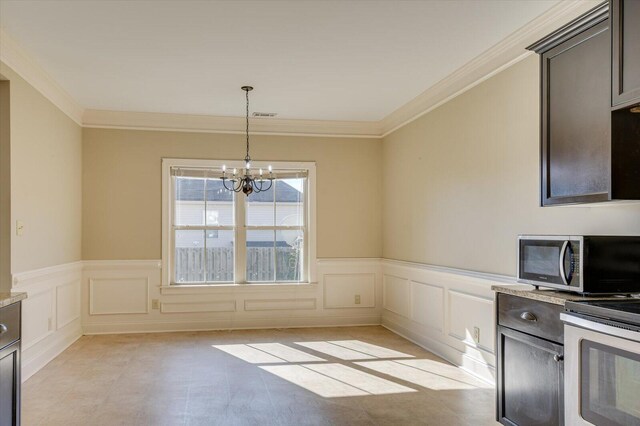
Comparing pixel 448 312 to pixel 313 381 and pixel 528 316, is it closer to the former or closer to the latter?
pixel 313 381

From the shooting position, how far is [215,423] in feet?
10.8

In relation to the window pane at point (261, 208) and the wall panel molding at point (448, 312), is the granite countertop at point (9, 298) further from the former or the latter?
the window pane at point (261, 208)

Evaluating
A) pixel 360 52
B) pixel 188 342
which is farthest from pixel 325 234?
pixel 360 52

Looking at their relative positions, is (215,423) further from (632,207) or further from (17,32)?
(17,32)

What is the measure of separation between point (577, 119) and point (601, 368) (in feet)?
4.29

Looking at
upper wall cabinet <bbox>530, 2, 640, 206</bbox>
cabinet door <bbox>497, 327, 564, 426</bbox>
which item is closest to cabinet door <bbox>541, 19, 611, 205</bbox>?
upper wall cabinet <bbox>530, 2, 640, 206</bbox>

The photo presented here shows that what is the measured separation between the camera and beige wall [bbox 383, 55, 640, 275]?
11.7ft

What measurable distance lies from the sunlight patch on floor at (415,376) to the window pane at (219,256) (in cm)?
243

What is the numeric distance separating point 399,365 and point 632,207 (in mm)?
2560

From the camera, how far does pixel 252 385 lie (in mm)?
4086

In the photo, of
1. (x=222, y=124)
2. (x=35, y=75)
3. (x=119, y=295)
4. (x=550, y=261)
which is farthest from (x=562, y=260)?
(x=119, y=295)

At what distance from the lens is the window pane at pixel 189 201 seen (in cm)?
643

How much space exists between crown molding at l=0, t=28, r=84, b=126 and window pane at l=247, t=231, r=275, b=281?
8.23 ft

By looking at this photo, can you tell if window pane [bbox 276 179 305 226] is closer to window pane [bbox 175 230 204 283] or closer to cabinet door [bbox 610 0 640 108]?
window pane [bbox 175 230 204 283]
